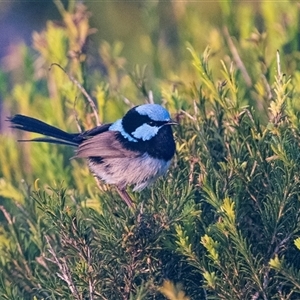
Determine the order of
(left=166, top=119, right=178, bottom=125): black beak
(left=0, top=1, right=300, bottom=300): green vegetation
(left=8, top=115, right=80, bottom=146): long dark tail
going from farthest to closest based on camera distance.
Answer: (left=8, top=115, right=80, bottom=146): long dark tail
(left=166, top=119, right=178, bottom=125): black beak
(left=0, top=1, right=300, bottom=300): green vegetation

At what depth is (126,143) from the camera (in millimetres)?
2777

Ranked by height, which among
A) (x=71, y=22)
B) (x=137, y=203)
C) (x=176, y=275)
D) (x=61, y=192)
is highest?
(x=71, y=22)

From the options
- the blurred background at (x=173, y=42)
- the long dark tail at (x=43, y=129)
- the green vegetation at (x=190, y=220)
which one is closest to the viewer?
the green vegetation at (x=190, y=220)

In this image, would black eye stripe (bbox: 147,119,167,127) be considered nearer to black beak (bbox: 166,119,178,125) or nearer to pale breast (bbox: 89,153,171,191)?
black beak (bbox: 166,119,178,125)

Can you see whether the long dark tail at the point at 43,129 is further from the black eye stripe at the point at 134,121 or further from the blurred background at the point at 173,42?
the blurred background at the point at 173,42

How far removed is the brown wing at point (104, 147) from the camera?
108 inches

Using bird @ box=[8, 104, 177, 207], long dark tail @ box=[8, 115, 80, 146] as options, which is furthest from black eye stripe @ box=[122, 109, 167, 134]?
long dark tail @ box=[8, 115, 80, 146]

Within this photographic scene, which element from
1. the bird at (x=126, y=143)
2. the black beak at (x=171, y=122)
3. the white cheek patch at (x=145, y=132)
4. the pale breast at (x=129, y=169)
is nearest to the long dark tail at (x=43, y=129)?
the bird at (x=126, y=143)

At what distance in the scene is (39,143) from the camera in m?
3.05

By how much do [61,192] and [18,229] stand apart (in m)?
0.56

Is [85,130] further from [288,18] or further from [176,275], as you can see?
[288,18]

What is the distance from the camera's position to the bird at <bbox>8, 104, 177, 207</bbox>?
2621 mm

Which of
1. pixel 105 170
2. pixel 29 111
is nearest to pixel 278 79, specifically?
pixel 105 170

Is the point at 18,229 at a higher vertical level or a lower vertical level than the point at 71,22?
lower
